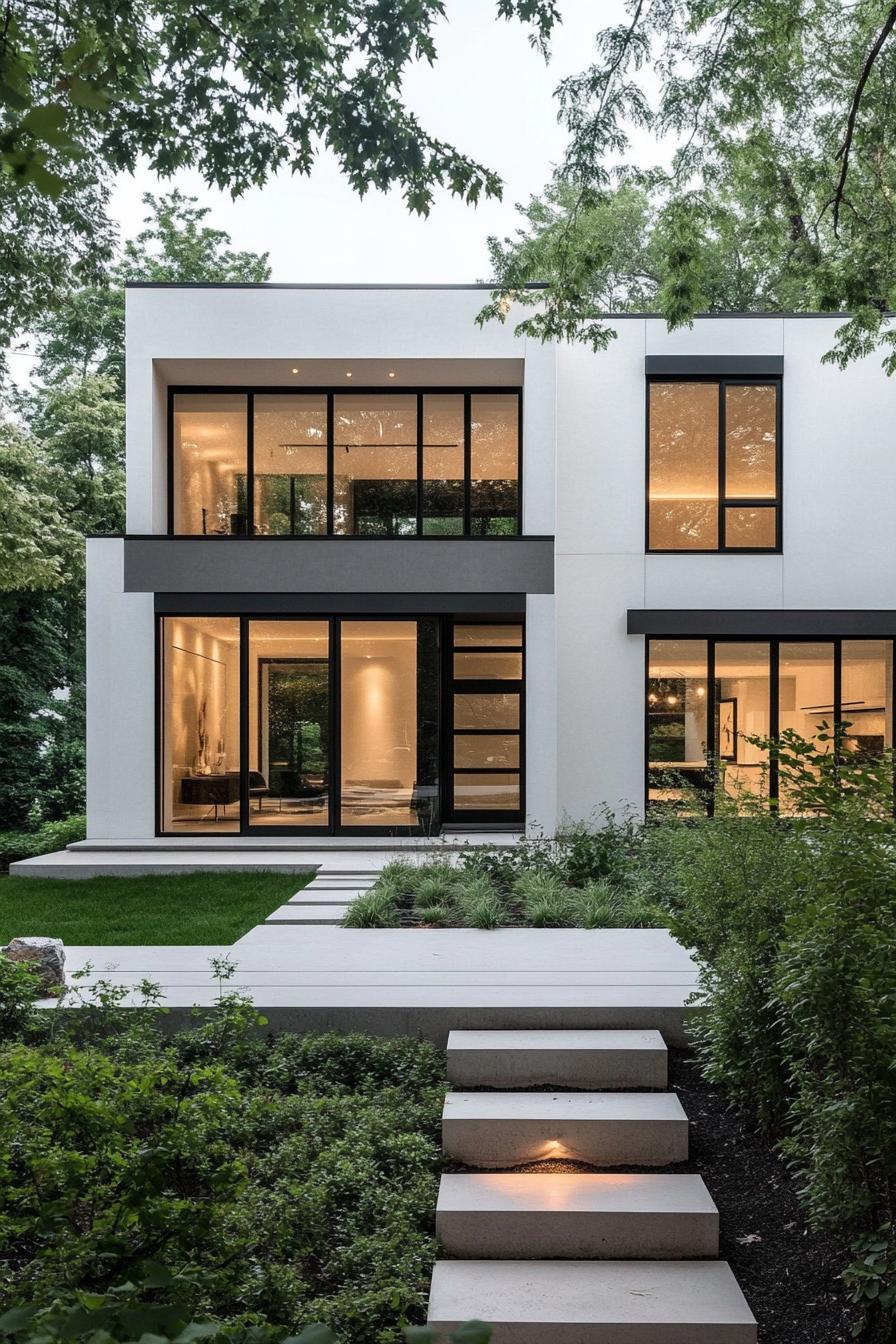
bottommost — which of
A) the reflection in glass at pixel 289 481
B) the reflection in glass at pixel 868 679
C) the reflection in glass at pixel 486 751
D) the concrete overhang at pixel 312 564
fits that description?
the reflection in glass at pixel 486 751

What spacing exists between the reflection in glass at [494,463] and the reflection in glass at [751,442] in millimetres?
2806

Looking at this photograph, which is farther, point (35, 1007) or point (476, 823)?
point (476, 823)

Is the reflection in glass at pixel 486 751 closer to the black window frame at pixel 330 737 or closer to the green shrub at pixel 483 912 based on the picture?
the black window frame at pixel 330 737

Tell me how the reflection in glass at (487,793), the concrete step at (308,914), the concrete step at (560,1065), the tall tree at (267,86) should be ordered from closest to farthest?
the concrete step at (560,1065)
the tall tree at (267,86)
the concrete step at (308,914)
the reflection in glass at (487,793)

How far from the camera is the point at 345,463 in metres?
13.3

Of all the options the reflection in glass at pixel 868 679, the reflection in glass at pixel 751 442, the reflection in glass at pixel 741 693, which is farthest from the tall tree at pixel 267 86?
the reflection in glass at pixel 868 679

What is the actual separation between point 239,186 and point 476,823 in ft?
28.8

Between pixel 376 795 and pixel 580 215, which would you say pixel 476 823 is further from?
pixel 580 215

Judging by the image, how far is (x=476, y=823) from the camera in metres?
13.1

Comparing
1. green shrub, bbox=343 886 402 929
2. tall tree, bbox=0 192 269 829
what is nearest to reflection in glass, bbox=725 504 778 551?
green shrub, bbox=343 886 402 929

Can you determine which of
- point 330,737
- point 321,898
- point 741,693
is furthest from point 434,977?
point 741,693

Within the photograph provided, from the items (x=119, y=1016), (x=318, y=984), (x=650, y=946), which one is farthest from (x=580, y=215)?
(x=119, y=1016)

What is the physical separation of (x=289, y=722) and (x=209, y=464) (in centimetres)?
372

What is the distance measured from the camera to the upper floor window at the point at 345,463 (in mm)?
13281
